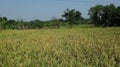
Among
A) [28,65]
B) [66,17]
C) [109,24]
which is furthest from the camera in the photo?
[66,17]

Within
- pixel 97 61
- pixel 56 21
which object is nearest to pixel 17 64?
pixel 97 61

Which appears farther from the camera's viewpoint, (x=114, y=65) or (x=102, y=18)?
(x=102, y=18)

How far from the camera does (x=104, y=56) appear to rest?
5.89 meters

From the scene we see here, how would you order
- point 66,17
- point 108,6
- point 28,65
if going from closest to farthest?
1. point 28,65
2. point 108,6
3. point 66,17

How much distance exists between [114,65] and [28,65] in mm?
1678

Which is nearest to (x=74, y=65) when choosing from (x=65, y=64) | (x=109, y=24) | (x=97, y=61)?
(x=65, y=64)

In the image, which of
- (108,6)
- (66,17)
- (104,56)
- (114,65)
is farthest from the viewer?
(66,17)

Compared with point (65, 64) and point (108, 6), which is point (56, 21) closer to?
point (108, 6)

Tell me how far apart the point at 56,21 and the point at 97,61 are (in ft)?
174

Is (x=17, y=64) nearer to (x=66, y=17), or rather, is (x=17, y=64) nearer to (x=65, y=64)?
(x=65, y=64)

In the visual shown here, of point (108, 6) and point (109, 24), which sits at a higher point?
point (108, 6)

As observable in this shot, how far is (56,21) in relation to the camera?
190ft

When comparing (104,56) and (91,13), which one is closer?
(104,56)

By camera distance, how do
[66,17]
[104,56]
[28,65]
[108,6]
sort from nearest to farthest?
[28,65], [104,56], [108,6], [66,17]
